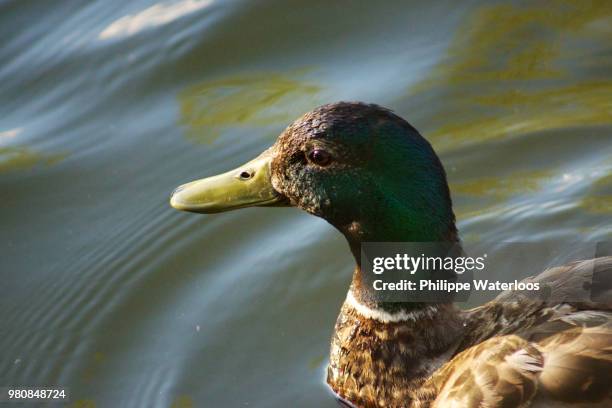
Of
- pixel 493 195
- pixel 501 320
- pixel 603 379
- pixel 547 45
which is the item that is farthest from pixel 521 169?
pixel 603 379

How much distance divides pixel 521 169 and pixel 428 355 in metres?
2.05

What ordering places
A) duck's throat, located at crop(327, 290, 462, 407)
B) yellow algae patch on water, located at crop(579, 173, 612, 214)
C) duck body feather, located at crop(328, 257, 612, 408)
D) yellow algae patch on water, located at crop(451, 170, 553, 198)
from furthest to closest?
yellow algae patch on water, located at crop(451, 170, 553, 198) < yellow algae patch on water, located at crop(579, 173, 612, 214) < duck's throat, located at crop(327, 290, 462, 407) < duck body feather, located at crop(328, 257, 612, 408)

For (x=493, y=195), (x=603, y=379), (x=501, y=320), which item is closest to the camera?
(x=603, y=379)

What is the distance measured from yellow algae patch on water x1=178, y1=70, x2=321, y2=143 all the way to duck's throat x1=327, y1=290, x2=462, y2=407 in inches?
89.1

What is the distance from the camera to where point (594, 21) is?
695 centimetres

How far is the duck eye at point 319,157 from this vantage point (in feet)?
13.8

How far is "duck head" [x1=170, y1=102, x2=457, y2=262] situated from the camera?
4152 mm

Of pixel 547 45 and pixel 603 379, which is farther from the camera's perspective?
pixel 547 45

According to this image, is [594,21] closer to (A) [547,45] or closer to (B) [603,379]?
(A) [547,45]

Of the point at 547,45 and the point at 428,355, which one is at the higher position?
the point at 547,45

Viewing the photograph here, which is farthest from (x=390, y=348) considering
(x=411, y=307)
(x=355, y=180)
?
(x=355, y=180)

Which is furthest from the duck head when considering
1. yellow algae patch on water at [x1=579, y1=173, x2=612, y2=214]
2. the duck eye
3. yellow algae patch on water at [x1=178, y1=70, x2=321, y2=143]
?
yellow algae patch on water at [x1=178, y1=70, x2=321, y2=143]

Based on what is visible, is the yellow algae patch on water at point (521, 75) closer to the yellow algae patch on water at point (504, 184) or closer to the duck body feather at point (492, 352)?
the yellow algae patch on water at point (504, 184)

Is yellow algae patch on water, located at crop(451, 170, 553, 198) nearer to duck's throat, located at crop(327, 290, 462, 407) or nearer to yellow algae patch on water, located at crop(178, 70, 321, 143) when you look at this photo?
yellow algae patch on water, located at crop(178, 70, 321, 143)
